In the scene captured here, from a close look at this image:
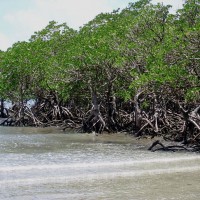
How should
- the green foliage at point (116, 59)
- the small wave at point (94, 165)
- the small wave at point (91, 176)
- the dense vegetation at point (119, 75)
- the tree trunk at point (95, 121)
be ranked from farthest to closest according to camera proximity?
1. the tree trunk at point (95, 121)
2. the dense vegetation at point (119, 75)
3. the green foliage at point (116, 59)
4. the small wave at point (94, 165)
5. the small wave at point (91, 176)

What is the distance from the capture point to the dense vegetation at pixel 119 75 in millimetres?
11656

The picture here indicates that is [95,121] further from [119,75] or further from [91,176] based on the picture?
[91,176]

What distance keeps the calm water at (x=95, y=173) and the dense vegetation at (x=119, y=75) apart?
203cm

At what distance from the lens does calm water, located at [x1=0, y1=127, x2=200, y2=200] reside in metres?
6.42

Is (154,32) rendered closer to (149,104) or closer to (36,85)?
(149,104)

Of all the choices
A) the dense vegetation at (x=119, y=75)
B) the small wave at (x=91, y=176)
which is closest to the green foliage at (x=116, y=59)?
the dense vegetation at (x=119, y=75)

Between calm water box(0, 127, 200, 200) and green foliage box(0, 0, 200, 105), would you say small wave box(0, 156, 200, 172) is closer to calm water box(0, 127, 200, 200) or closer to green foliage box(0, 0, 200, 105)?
calm water box(0, 127, 200, 200)

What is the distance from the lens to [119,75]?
56.3ft

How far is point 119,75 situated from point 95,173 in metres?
9.27

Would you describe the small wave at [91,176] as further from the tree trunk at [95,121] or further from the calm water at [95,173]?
the tree trunk at [95,121]

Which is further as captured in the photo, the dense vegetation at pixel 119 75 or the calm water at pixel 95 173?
the dense vegetation at pixel 119 75

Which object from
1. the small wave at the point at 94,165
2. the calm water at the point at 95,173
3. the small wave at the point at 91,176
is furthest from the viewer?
the small wave at the point at 94,165

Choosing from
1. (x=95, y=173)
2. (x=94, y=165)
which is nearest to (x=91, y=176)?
(x=95, y=173)

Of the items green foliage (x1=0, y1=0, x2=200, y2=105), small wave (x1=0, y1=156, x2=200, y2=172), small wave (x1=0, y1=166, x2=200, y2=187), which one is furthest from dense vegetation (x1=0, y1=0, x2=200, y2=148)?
small wave (x1=0, y1=166, x2=200, y2=187)
